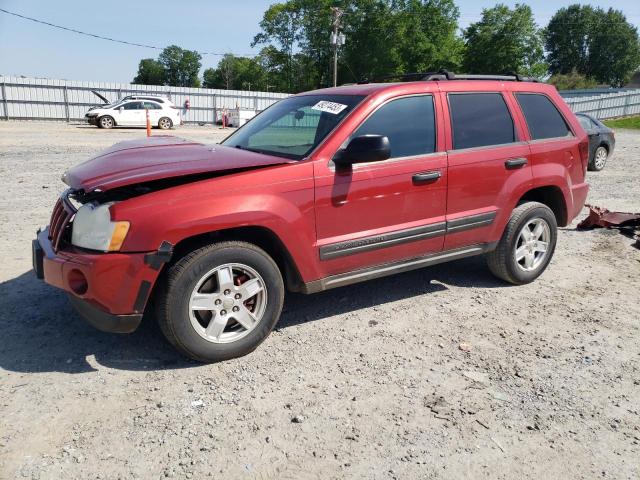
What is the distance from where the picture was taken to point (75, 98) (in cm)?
3055

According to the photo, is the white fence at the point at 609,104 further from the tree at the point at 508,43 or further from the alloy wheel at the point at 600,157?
the tree at the point at 508,43

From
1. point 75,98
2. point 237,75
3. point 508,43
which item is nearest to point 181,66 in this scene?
point 237,75

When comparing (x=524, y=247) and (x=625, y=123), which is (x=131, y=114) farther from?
(x=625, y=123)

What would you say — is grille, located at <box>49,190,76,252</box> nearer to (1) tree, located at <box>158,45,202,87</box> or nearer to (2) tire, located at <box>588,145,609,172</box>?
(2) tire, located at <box>588,145,609,172</box>

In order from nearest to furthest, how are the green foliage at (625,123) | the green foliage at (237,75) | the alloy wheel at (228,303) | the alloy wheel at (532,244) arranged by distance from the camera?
the alloy wheel at (228,303), the alloy wheel at (532,244), the green foliage at (625,123), the green foliage at (237,75)

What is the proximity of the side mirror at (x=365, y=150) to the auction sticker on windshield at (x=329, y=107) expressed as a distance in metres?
0.45

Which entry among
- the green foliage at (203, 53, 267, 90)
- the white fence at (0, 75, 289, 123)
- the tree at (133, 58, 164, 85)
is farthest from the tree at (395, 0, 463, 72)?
the tree at (133, 58, 164, 85)

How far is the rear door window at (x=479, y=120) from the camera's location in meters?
4.27

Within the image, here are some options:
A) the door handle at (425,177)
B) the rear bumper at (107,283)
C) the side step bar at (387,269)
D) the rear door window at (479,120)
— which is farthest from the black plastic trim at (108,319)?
the rear door window at (479,120)

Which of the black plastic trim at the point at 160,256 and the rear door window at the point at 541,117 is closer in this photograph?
the black plastic trim at the point at 160,256

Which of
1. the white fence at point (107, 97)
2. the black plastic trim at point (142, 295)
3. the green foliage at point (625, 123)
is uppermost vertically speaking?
the white fence at point (107, 97)

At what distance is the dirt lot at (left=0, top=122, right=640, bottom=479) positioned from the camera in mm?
2516

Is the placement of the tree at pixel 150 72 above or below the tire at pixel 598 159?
above

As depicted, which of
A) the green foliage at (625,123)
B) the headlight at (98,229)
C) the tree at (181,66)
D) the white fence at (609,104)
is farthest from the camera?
the tree at (181,66)
